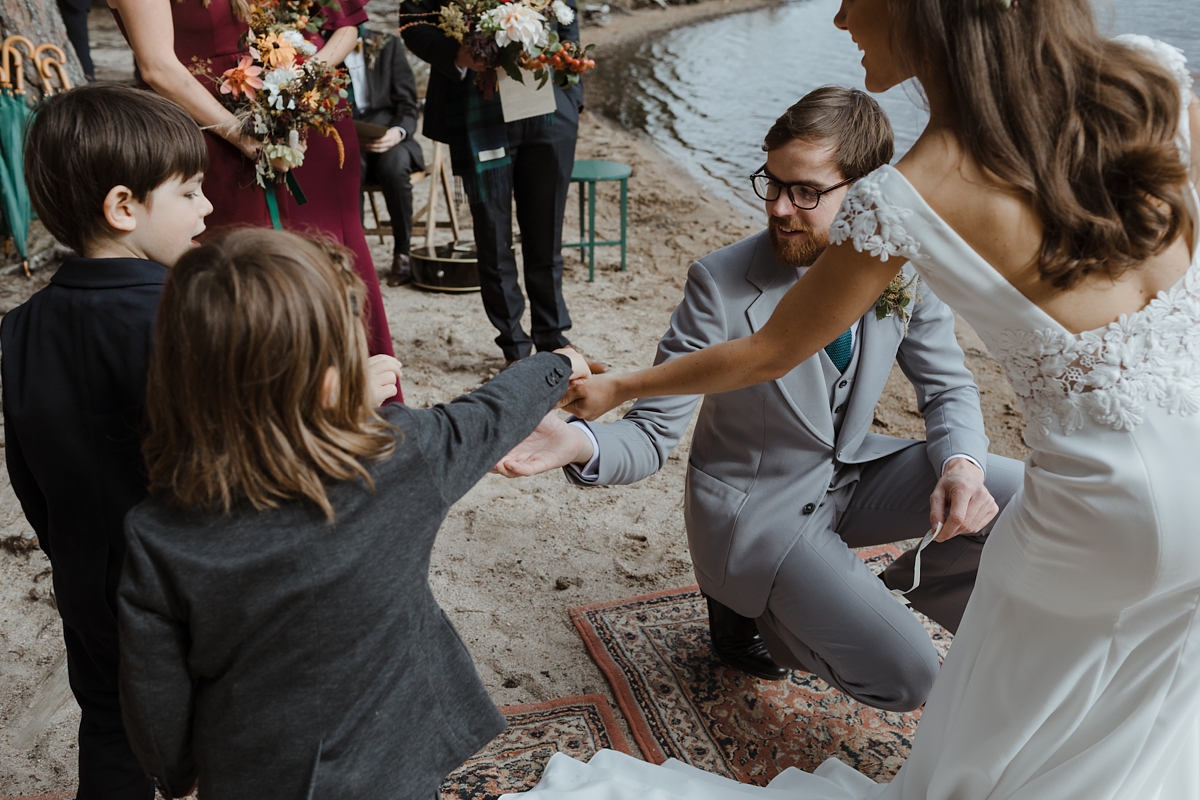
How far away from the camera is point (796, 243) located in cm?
231

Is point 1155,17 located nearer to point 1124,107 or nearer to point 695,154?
point 695,154

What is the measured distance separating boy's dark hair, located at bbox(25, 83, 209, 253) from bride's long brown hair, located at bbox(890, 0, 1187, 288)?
1.33m

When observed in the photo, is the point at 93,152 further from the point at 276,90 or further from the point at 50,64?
the point at 50,64

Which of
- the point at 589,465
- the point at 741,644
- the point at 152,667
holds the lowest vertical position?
the point at 741,644

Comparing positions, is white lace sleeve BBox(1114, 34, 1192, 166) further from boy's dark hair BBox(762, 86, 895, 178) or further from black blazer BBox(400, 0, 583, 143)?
black blazer BBox(400, 0, 583, 143)

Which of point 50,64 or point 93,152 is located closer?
point 93,152

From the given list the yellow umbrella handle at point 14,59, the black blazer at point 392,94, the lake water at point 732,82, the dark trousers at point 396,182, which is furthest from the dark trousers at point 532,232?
the lake water at point 732,82

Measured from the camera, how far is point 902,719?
2.57 meters

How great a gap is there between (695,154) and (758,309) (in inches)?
351

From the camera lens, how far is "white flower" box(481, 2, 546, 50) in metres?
3.95

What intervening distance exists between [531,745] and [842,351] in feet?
4.34

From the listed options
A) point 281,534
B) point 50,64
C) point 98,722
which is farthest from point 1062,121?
point 50,64

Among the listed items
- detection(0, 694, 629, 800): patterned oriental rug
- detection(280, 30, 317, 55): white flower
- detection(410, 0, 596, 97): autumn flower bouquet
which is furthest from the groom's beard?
A: detection(410, 0, 596, 97): autumn flower bouquet

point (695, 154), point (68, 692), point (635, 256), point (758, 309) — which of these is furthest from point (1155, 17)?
point (68, 692)
